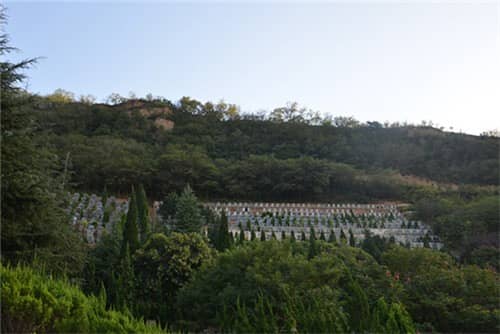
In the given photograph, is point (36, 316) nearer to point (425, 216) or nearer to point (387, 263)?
point (387, 263)

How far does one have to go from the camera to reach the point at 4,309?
445 cm

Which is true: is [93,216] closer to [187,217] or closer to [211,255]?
[187,217]

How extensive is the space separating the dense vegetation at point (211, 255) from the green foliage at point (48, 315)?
0.05 ft

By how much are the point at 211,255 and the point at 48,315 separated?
836 cm

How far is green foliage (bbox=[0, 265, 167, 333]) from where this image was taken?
4.21 metres

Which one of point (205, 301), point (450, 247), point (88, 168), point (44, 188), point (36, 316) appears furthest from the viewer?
point (88, 168)

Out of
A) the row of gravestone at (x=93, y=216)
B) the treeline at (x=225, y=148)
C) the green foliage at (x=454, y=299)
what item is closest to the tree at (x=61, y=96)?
the treeline at (x=225, y=148)

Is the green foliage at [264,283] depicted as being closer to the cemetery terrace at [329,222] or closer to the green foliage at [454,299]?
the green foliage at [454,299]

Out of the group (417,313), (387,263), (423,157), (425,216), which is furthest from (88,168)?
(423,157)

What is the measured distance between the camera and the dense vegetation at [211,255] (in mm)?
5070

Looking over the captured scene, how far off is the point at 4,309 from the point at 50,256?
4.95m

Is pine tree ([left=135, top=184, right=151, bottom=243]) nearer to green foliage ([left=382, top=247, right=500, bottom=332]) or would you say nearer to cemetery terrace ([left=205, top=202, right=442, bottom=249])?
cemetery terrace ([left=205, top=202, right=442, bottom=249])

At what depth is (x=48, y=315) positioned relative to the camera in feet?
14.2

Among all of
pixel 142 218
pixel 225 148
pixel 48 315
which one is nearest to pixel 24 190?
pixel 48 315
